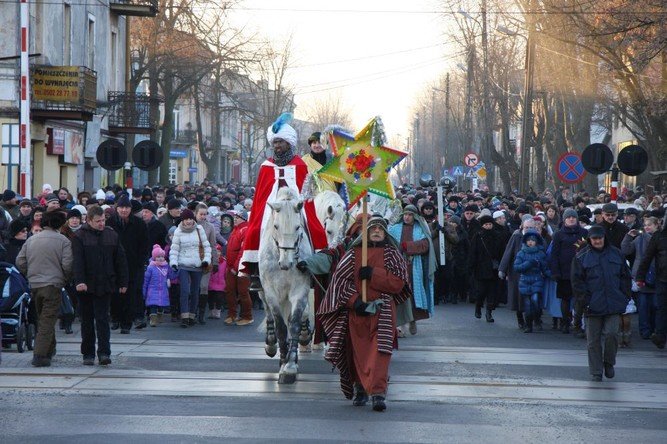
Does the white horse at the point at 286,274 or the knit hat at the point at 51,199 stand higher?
the knit hat at the point at 51,199

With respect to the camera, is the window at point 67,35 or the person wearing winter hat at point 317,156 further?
the window at point 67,35

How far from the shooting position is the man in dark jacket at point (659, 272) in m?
17.7

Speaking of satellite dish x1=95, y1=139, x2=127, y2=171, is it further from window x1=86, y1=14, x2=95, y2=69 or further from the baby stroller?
window x1=86, y1=14, x2=95, y2=69

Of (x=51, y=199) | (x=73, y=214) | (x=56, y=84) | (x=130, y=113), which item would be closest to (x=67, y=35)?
(x=56, y=84)

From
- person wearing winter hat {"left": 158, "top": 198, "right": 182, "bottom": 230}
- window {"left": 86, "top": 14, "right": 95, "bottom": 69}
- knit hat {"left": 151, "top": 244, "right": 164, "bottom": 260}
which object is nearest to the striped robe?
knit hat {"left": 151, "top": 244, "right": 164, "bottom": 260}

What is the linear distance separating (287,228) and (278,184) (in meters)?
1.08

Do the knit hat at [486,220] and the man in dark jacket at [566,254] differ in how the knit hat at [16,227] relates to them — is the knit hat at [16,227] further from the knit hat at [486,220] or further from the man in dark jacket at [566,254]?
the knit hat at [486,220]

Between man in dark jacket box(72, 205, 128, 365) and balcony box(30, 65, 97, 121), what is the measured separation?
2255 centimetres

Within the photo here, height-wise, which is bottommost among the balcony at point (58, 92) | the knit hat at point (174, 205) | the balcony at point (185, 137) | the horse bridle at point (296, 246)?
the horse bridle at point (296, 246)

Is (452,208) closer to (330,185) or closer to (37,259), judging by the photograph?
(330,185)

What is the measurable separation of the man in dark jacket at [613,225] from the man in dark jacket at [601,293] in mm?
6008

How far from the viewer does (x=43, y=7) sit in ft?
123

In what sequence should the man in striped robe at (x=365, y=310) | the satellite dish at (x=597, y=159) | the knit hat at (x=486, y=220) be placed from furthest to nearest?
the satellite dish at (x=597, y=159)
the knit hat at (x=486, y=220)
the man in striped robe at (x=365, y=310)

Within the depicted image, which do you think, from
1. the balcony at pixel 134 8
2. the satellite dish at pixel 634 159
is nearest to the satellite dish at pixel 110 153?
the satellite dish at pixel 634 159
